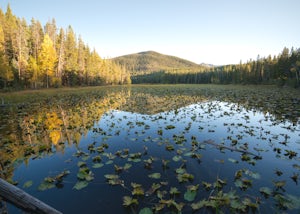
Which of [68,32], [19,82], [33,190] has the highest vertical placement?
[68,32]

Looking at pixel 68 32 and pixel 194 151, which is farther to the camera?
pixel 68 32

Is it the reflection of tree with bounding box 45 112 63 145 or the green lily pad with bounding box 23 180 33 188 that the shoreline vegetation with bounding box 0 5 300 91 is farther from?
the green lily pad with bounding box 23 180 33 188

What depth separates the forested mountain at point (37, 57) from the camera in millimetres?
30438

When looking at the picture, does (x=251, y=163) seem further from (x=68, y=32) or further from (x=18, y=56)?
(x=68, y=32)

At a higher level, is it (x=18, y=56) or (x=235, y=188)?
(x=18, y=56)

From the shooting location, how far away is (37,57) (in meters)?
36.1

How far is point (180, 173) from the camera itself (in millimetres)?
4699

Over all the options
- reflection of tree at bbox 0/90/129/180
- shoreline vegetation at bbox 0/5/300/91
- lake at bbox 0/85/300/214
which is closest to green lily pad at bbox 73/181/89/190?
lake at bbox 0/85/300/214

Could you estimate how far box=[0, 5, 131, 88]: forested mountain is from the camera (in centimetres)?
3044

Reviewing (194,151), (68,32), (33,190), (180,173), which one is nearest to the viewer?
(33,190)

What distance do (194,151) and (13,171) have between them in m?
6.64

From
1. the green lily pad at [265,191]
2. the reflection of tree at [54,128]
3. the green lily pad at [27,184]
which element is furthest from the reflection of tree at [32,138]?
the green lily pad at [265,191]

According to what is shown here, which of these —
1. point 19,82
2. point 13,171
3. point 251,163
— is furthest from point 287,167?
point 19,82

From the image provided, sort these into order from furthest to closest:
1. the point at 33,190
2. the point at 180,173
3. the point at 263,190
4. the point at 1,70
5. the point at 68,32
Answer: the point at 68,32 → the point at 1,70 → the point at 180,173 → the point at 33,190 → the point at 263,190
